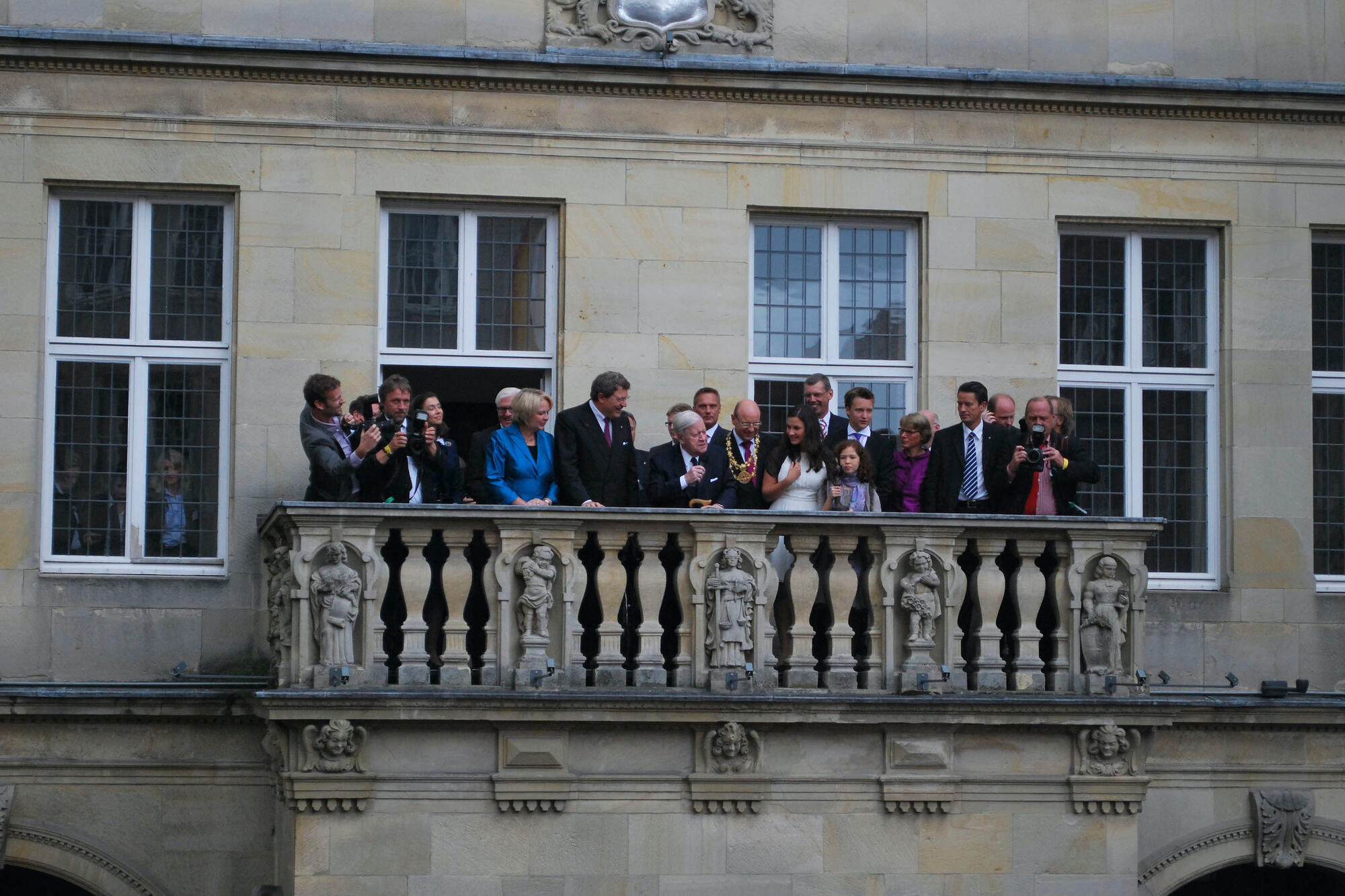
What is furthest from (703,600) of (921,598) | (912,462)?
(912,462)

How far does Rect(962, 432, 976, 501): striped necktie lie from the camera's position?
1321 centimetres

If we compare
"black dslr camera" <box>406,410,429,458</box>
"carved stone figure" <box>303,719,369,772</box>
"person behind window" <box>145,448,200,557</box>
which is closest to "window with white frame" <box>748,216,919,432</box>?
"black dslr camera" <box>406,410,429,458</box>

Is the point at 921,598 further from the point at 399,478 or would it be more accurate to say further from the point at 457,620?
the point at 399,478

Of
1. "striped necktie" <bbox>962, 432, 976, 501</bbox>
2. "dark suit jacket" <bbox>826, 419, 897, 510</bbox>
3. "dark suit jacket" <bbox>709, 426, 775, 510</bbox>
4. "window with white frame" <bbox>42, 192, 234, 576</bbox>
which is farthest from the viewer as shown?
"window with white frame" <bbox>42, 192, 234, 576</bbox>

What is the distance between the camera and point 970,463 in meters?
13.2

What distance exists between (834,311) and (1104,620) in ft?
11.8

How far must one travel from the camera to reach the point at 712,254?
14.9 m

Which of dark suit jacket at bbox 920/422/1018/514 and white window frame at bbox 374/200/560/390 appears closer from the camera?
dark suit jacket at bbox 920/422/1018/514

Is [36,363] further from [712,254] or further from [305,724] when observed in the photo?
[712,254]

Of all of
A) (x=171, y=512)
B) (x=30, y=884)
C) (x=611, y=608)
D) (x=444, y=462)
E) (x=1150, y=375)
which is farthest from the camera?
(x=1150, y=375)

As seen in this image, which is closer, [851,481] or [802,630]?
[802,630]

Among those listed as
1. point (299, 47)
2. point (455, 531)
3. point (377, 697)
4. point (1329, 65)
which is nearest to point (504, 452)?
point (455, 531)

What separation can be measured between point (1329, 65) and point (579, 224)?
598 cm

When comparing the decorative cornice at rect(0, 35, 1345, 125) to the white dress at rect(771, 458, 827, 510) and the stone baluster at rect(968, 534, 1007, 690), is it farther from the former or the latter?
the stone baluster at rect(968, 534, 1007, 690)
